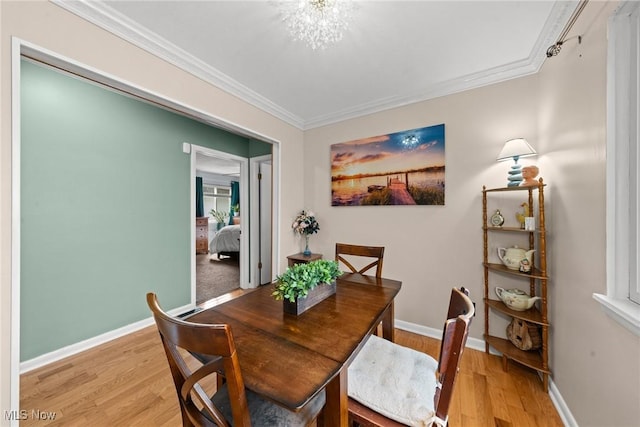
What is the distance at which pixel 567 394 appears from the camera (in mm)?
1433

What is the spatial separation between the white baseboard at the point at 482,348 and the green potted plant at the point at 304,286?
61.5 inches

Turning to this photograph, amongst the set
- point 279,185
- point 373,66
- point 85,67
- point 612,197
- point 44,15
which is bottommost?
point 612,197

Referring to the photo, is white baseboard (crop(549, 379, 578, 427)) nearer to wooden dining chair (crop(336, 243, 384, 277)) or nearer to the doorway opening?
wooden dining chair (crop(336, 243, 384, 277))

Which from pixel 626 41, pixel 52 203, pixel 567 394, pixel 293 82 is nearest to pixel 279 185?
pixel 293 82

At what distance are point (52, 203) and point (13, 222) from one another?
114 centimetres

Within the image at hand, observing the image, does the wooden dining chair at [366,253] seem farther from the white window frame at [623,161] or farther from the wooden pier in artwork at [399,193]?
the white window frame at [623,161]

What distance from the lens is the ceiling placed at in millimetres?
1453

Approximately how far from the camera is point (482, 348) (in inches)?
84.4

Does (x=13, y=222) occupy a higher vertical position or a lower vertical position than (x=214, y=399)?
higher

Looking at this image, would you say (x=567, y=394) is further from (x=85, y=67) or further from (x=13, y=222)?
(x=85, y=67)

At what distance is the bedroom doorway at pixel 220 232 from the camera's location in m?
3.55

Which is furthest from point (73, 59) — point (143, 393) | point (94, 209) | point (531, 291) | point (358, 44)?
point (531, 291)

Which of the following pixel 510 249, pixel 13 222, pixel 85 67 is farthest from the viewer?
pixel 510 249

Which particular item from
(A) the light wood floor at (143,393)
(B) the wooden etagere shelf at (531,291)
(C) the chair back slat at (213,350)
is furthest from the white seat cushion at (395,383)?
(B) the wooden etagere shelf at (531,291)
